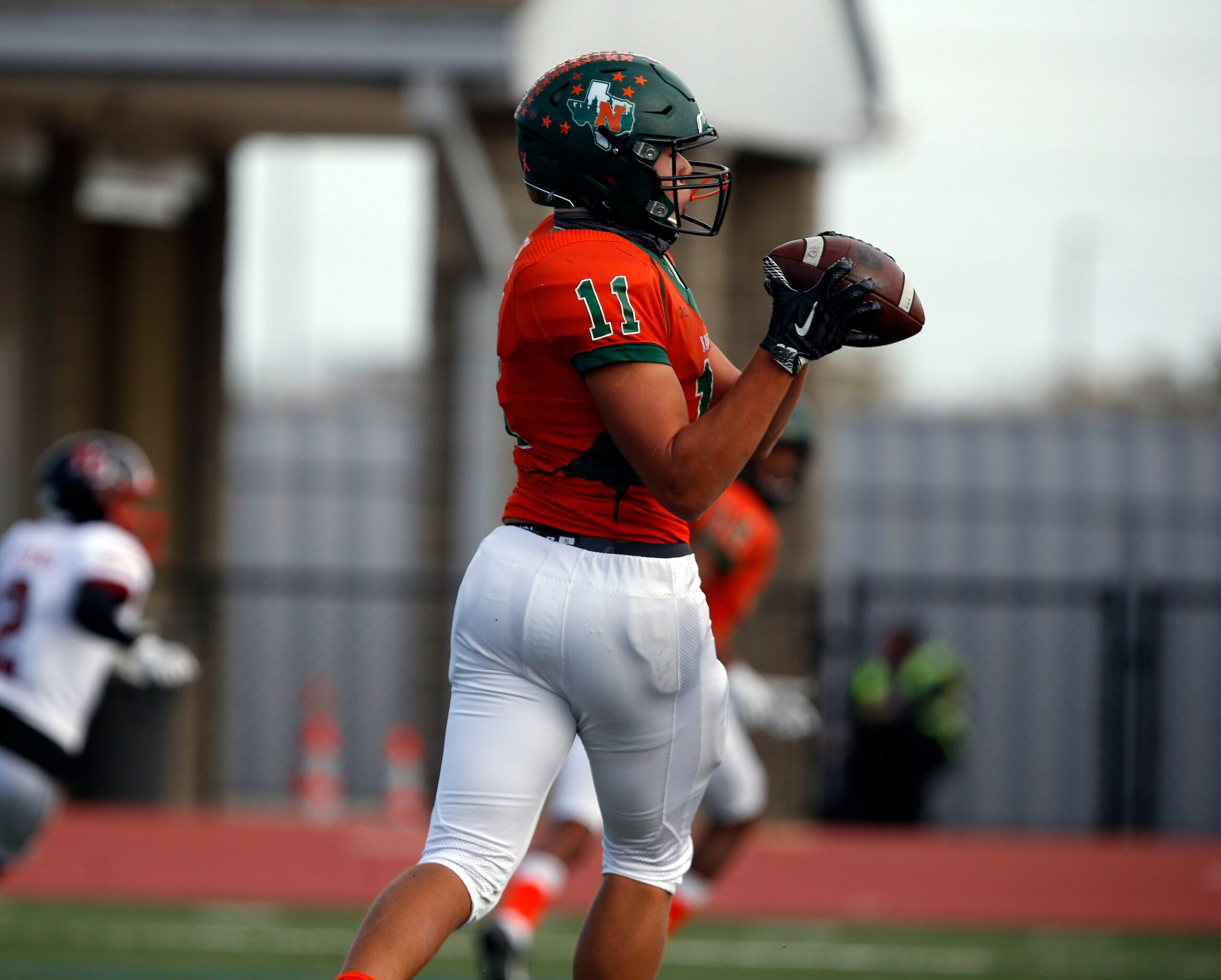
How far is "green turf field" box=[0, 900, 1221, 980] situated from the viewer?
6.17 meters

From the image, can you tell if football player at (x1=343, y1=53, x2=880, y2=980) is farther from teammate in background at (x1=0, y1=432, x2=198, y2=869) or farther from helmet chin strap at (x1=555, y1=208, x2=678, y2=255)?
teammate in background at (x1=0, y1=432, x2=198, y2=869)

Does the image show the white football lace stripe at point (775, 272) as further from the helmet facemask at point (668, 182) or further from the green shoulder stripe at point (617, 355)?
the green shoulder stripe at point (617, 355)

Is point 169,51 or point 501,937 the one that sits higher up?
point 169,51

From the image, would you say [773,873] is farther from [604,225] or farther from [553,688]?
[604,225]

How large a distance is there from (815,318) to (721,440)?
269 millimetres

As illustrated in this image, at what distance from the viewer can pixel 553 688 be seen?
10.1 feet

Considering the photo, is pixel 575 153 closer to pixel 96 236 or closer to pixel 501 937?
pixel 501 937

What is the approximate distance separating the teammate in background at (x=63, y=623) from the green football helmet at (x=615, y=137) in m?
2.74

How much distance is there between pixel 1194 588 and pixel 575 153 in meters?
10.5

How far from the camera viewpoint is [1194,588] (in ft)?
40.9

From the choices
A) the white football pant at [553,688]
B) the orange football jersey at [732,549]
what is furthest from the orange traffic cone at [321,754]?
the white football pant at [553,688]

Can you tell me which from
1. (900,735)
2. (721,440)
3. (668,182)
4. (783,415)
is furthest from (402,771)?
(721,440)

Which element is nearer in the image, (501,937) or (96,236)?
(501,937)

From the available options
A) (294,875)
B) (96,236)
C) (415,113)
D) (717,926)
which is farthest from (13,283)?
(717,926)
